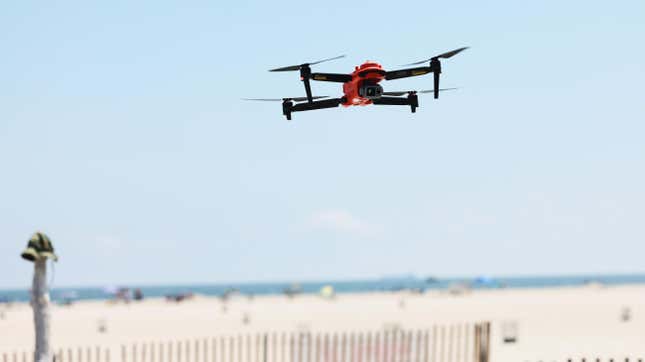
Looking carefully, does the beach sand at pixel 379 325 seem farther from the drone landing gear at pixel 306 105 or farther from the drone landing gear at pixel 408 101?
the drone landing gear at pixel 306 105

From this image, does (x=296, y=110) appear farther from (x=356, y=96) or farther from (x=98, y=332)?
(x=98, y=332)

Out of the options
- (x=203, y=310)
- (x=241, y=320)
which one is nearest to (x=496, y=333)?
(x=241, y=320)

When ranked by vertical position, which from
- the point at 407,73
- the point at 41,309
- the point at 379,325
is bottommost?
the point at 379,325

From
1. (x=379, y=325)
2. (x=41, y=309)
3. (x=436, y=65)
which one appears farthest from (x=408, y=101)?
(x=379, y=325)

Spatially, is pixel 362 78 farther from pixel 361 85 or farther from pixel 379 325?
pixel 379 325

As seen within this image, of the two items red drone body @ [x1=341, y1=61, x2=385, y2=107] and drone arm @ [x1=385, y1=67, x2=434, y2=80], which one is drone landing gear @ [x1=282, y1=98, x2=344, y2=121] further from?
drone arm @ [x1=385, y1=67, x2=434, y2=80]

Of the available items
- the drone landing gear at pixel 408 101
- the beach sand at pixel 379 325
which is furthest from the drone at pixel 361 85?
the beach sand at pixel 379 325

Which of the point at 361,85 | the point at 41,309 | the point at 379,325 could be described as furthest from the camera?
the point at 379,325
